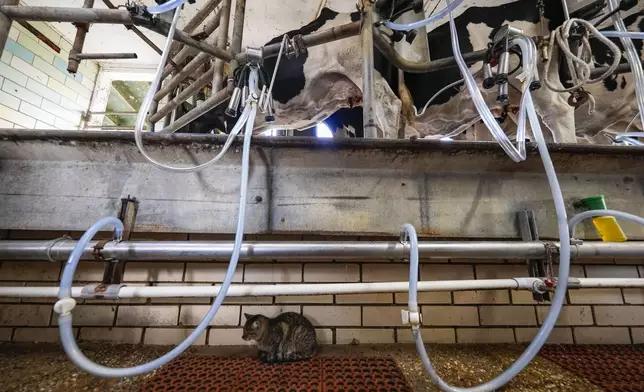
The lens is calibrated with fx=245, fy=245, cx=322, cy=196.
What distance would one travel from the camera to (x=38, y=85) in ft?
8.74

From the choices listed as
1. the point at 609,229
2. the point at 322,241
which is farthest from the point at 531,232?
the point at 322,241

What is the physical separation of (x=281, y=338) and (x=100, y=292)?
0.73 meters

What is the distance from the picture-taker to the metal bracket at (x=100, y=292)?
2.58 feet

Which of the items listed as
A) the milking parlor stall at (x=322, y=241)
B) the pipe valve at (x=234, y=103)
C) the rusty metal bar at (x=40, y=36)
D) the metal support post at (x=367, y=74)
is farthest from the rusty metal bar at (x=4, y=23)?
the rusty metal bar at (x=40, y=36)

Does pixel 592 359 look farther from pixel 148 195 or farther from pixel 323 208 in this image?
pixel 148 195

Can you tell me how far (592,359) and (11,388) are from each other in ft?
8.05

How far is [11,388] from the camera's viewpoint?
0.90 metres

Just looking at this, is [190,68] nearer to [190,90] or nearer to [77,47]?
[190,90]

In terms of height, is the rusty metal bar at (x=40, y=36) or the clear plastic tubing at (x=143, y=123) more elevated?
the rusty metal bar at (x=40, y=36)

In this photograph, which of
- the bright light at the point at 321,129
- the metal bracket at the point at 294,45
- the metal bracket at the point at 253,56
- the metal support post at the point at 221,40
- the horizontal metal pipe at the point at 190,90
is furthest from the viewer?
the bright light at the point at 321,129

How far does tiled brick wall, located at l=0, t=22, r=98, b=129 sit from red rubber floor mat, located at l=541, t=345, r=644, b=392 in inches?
182

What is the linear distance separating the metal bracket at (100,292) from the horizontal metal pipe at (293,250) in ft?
0.32

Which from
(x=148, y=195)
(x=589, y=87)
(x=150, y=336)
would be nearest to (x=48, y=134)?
(x=148, y=195)

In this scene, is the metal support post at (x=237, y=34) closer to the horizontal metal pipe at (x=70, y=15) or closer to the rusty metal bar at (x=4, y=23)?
the horizontal metal pipe at (x=70, y=15)
